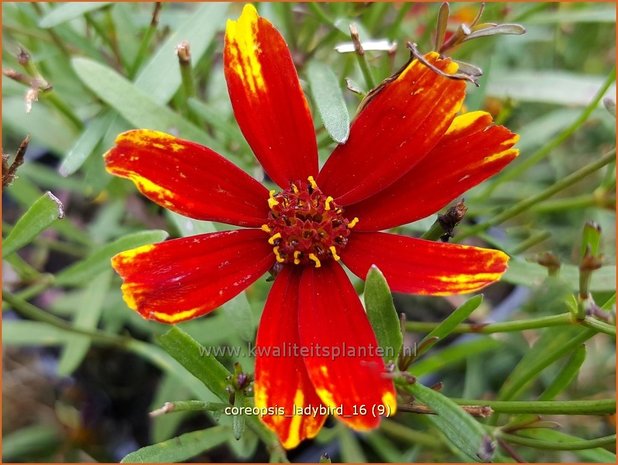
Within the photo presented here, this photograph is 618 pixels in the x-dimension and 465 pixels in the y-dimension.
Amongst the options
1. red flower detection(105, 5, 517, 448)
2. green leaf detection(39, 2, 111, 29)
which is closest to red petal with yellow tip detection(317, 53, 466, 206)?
red flower detection(105, 5, 517, 448)

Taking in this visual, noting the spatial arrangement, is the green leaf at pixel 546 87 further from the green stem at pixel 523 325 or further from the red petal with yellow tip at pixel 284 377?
the red petal with yellow tip at pixel 284 377

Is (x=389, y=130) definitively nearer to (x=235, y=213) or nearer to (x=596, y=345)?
(x=235, y=213)

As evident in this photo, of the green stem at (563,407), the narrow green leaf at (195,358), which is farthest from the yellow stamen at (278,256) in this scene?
the green stem at (563,407)

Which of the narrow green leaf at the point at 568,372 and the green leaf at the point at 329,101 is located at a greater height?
the green leaf at the point at 329,101

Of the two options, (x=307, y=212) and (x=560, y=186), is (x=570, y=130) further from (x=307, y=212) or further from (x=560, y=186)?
(x=307, y=212)

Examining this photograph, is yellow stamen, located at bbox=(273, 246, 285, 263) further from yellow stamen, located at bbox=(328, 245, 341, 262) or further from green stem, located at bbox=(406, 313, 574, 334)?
green stem, located at bbox=(406, 313, 574, 334)

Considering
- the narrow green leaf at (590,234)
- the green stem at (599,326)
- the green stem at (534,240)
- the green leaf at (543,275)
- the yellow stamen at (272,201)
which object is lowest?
the green stem at (599,326)

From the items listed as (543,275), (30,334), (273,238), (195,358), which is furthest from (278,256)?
(30,334)
